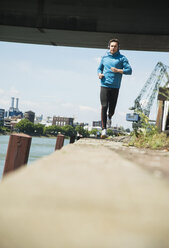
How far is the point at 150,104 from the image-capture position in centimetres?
6675

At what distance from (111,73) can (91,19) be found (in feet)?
18.5

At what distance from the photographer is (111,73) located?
6.01 meters

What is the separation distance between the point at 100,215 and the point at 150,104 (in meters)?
67.8

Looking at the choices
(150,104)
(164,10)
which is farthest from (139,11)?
(150,104)

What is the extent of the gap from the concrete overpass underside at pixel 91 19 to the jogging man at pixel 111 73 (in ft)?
17.2

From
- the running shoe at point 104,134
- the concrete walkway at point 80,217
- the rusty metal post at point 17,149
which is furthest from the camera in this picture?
the running shoe at point 104,134

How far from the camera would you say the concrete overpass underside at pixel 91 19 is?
10562 mm

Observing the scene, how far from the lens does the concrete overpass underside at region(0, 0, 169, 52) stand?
34.7 ft

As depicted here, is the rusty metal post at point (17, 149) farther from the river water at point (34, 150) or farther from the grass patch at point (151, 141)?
the river water at point (34, 150)

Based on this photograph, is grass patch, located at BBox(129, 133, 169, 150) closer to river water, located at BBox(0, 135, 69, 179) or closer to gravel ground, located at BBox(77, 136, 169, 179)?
gravel ground, located at BBox(77, 136, 169, 179)

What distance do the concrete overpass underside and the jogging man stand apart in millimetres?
5250

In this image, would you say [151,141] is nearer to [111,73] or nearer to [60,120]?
[111,73]

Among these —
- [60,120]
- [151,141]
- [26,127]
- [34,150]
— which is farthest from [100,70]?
[60,120]

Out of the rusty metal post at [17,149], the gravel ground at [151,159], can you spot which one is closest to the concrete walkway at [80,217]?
the gravel ground at [151,159]
